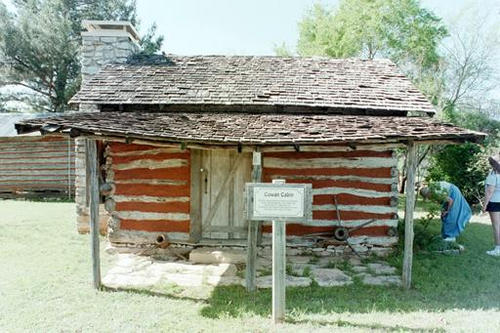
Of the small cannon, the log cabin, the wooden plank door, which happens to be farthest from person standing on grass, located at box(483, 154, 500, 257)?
the wooden plank door

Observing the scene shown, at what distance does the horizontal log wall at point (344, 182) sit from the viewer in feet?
25.1

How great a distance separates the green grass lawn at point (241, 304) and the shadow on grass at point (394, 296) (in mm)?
13

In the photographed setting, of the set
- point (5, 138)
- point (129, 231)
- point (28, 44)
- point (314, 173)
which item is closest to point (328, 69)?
point (314, 173)

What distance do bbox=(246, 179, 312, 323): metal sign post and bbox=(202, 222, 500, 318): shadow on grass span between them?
42cm

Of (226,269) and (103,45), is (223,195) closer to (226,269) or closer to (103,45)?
(226,269)

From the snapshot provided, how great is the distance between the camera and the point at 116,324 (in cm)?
451

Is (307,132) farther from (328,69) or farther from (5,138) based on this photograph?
(5,138)

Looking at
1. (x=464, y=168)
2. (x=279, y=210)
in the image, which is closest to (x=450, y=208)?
(x=279, y=210)

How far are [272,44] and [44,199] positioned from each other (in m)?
16.4

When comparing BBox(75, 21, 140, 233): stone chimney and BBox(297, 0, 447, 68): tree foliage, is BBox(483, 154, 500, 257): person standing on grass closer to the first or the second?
BBox(75, 21, 140, 233): stone chimney

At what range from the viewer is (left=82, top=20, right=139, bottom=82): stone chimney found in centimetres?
974

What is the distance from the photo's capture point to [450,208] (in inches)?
323

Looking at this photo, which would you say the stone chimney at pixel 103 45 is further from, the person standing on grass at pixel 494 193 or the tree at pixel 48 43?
the tree at pixel 48 43

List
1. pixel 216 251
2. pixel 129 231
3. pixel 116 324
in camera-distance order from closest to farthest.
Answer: pixel 116 324
pixel 216 251
pixel 129 231
